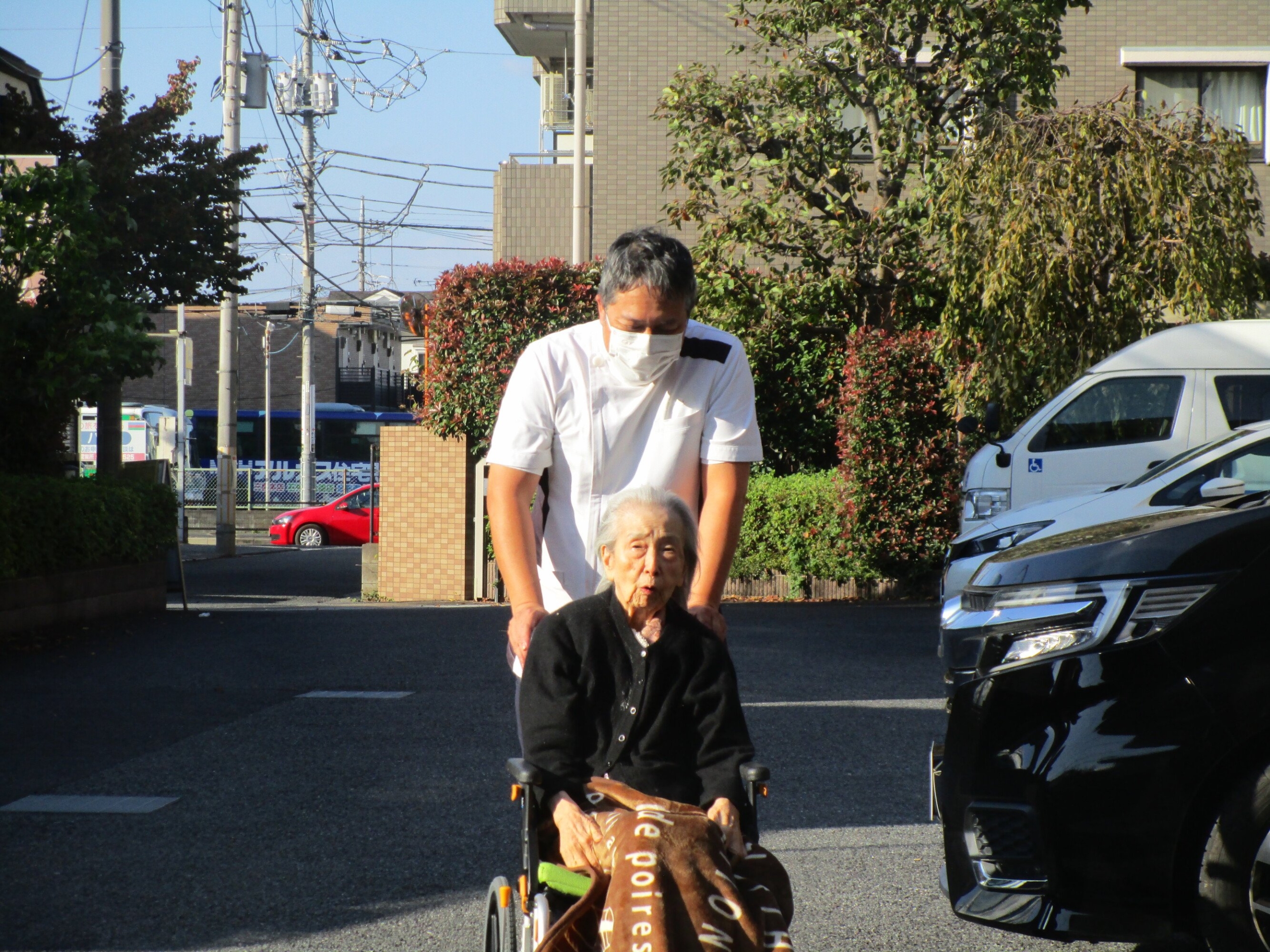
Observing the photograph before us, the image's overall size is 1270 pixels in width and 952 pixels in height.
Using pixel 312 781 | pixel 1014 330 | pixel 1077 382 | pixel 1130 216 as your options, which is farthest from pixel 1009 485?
pixel 312 781

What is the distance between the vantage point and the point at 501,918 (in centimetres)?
320

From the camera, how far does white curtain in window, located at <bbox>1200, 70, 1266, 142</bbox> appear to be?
1952cm

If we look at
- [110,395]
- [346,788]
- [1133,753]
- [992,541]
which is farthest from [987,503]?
[110,395]

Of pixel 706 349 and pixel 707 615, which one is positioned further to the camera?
pixel 706 349

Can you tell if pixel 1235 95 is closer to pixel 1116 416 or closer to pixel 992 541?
pixel 1116 416

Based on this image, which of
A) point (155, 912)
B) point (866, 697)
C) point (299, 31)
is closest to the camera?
point (155, 912)

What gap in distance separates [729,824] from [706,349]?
1.22m

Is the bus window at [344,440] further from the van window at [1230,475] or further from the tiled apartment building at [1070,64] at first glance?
the van window at [1230,475]

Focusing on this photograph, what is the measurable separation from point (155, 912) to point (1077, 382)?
9.04 m

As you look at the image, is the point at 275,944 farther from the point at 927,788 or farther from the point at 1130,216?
the point at 1130,216

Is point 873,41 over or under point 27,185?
over

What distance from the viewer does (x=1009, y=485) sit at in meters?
11.3

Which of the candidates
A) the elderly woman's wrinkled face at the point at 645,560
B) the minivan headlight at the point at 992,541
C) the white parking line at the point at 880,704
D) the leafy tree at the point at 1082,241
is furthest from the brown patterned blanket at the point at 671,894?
the leafy tree at the point at 1082,241

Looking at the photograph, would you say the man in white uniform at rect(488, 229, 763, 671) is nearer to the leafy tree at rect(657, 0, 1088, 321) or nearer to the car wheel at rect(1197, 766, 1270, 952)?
the car wheel at rect(1197, 766, 1270, 952)
